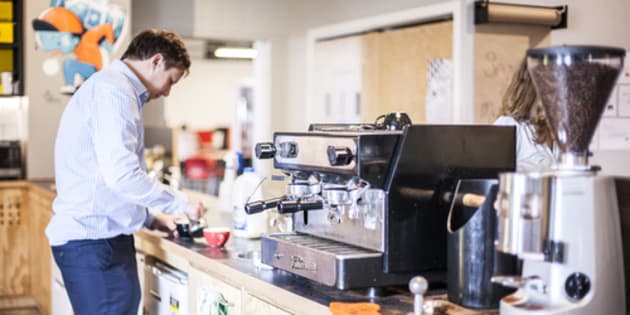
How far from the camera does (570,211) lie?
147cm

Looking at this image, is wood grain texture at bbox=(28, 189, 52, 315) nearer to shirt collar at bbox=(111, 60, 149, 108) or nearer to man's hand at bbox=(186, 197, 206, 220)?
shirt collar at bbox=(111, 60, 149, 108)

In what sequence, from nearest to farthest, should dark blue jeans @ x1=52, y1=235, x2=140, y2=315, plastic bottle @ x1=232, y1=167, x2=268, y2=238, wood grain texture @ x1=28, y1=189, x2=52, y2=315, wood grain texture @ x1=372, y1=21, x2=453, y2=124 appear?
1. dark blue jeans @ x1=52, y1=235, x2=140, y2=315
2. plastic bottle @ x1=232, y1=167, x2=268, y2=238
3. wood grain texture @ x1=28, y1=189, x2=52, y2=315
4. wood grain texture @ x1=372, y1=21, x2=453, y2=124

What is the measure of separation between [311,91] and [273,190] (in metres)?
3.27

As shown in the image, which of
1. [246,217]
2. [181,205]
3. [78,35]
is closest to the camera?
[181,205]

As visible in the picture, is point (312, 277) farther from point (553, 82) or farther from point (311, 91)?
point (311, 91)

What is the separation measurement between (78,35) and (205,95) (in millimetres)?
7927

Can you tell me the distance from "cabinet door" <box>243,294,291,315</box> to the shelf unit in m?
4.12

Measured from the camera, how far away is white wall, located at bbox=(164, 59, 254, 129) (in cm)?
1328

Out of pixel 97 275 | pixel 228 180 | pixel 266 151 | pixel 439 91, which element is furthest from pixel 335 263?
pixel 439 91

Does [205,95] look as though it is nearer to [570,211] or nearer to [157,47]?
[157,47]

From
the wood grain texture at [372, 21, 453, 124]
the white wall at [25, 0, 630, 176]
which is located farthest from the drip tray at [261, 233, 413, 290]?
the wood grain texture at [372, 21, 453, 124]

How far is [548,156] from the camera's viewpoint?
8.84 feet

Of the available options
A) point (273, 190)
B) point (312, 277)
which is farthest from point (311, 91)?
point (312, 277)

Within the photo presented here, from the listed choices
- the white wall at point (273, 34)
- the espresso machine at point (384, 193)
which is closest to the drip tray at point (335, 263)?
the espresso machine at point (384, 193)
